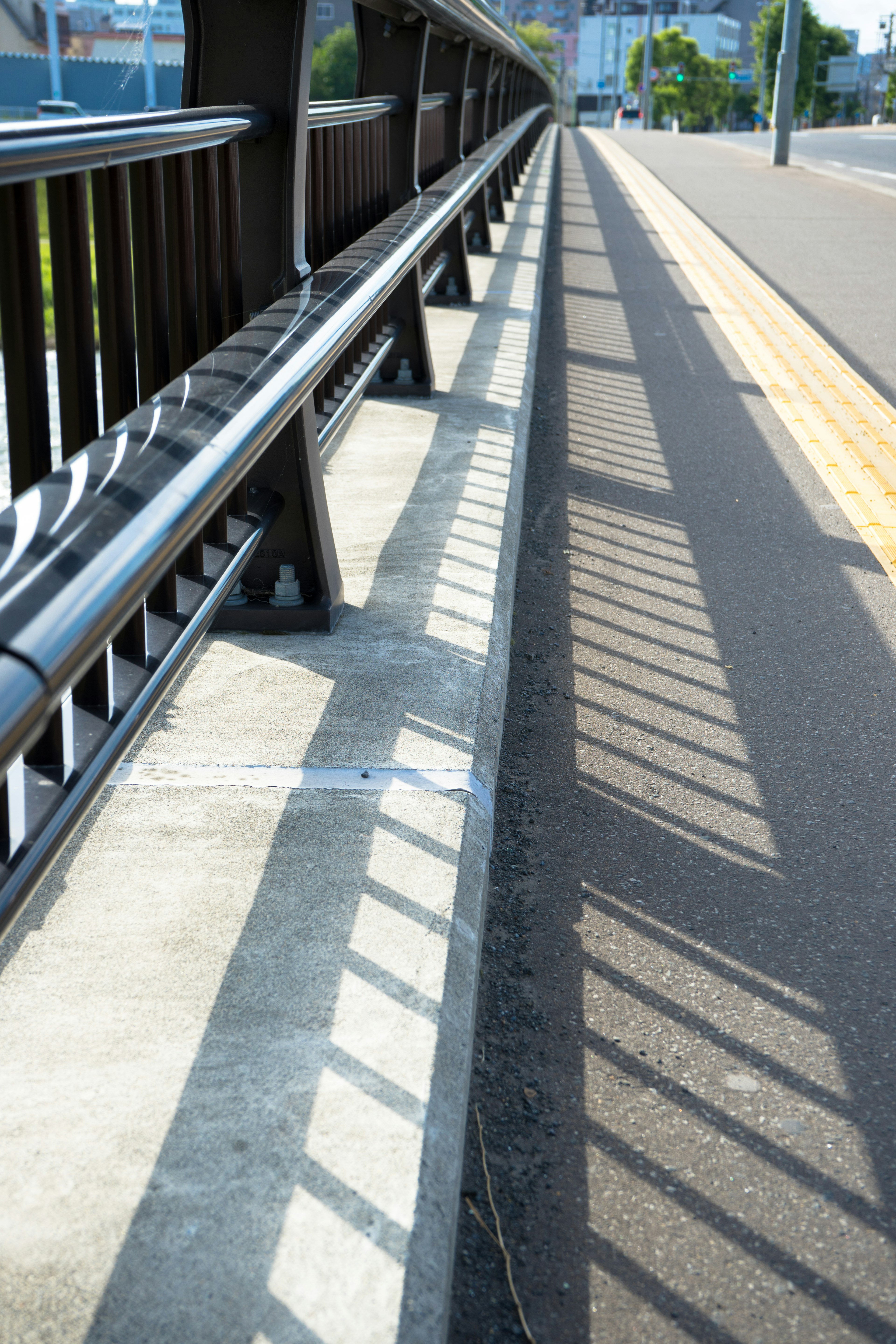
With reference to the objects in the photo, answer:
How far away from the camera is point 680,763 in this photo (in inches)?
107

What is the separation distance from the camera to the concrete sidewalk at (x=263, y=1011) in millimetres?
1325

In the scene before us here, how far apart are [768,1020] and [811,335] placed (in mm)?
6243

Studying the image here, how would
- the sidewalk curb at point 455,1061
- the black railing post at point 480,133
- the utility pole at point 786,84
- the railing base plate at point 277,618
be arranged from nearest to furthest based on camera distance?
1. the sidewalk curb at point 455,1061
2. the railing base plate at point 277,618
3. the black railing post at point 480,133
4. the utility pole at point 786,84

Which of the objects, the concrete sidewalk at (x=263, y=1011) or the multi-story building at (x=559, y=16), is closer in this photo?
the concrete sidewalk at (x=263, y=1011)

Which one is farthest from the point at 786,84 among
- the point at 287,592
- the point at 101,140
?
the point at 101,140

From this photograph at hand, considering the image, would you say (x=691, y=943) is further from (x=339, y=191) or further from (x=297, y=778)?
(x=339, y=191)

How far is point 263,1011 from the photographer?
171 centimetres

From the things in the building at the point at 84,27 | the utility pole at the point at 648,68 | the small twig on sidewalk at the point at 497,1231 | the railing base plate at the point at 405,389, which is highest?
the utility pole at the point at 648,68

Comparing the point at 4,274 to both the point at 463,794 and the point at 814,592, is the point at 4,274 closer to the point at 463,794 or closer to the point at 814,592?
the point at 463,794

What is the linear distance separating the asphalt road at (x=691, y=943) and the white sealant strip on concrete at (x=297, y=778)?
20cm

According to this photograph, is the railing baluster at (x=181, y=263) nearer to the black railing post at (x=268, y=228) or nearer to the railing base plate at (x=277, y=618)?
the black railing post at (x=268, y=228)

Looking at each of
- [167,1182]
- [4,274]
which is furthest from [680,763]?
[4,274]

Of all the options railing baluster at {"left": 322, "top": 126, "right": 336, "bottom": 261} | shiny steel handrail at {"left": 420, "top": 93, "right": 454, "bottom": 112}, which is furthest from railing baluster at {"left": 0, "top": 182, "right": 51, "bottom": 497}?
shiny steel handrail at {"left": 420, "top": 93, "right": 454, "bottom": 112}

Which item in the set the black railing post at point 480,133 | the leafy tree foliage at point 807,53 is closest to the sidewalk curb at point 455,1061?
the black railing post at point 480,133
